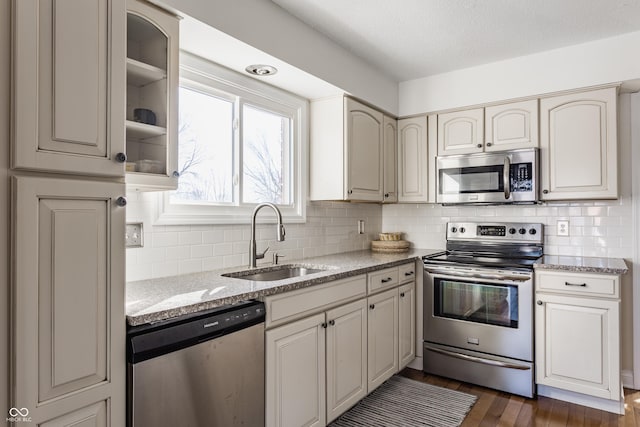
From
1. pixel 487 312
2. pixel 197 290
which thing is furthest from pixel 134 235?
pixel 487 312

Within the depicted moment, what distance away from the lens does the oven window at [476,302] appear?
2713mm

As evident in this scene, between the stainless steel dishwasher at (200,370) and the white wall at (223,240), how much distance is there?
61 centimetres

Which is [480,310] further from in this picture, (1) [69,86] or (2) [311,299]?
(1) [69,86]

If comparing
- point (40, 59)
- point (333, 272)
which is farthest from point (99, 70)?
point (333, 272)

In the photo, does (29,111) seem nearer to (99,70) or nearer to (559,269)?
(99,70)

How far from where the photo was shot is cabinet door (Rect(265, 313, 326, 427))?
5.90 feet

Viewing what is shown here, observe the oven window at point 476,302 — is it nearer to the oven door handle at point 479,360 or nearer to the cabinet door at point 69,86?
the oven door handle at point 479,360

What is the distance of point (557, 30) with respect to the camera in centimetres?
255

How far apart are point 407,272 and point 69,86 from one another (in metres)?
2.47

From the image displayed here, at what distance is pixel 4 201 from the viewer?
1.03 meters

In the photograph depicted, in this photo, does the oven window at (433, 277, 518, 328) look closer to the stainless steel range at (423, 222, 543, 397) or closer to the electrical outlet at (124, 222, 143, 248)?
the stainless steel range at (423, 222, 543, 397)

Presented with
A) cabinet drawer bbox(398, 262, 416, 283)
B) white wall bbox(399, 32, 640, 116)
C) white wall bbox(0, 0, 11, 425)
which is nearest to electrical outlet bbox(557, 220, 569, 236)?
white wall bbox(399, 32, 640, 116)

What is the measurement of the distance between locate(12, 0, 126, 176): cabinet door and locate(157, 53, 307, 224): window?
85 centimetres

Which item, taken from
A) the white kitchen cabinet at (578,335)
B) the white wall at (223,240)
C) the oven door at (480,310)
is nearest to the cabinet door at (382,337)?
the oven door at (480,310)
